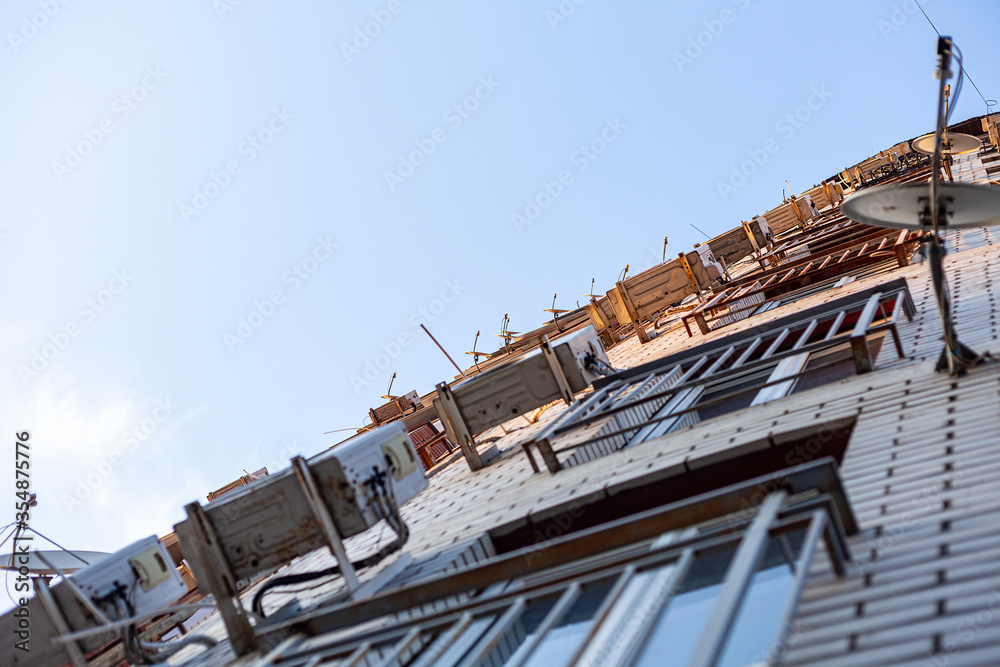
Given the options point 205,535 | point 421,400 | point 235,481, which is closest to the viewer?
point 205,535

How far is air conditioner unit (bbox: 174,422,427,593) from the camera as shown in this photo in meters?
7.41

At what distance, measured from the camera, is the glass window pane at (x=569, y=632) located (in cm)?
484

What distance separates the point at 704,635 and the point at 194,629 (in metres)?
9.72

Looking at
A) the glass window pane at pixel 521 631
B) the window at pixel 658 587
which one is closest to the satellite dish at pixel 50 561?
the window at pixel 658 587

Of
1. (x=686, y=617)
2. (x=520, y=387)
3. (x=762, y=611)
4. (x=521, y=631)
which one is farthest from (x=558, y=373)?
(x=762, y=611)

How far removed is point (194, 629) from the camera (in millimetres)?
11086

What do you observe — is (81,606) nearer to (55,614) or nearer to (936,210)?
(55,614)

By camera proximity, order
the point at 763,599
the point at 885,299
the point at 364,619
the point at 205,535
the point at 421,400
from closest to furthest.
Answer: the point at 763,599, the point at 364,619, the point at 205,535, the point at 885,299, the point at 421,400

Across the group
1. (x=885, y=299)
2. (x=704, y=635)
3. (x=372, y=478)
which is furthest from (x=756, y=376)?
(x=704, y=635)

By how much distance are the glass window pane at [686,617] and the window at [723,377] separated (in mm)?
3435

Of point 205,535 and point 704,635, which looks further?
point 205,535

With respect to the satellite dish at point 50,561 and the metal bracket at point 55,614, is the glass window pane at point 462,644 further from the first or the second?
the satellite dish at point 50,561

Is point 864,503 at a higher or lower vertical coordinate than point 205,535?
lower

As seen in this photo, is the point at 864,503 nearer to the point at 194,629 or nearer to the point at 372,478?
the point at 372,478
